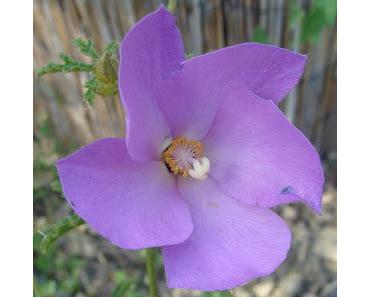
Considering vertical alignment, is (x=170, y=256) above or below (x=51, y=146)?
above

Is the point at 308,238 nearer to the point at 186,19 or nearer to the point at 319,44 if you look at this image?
the point at 319,44

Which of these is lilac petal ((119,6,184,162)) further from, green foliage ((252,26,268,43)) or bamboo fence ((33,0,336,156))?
green foliage ((252,26,268,43))

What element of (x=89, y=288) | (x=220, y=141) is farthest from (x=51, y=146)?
(x=220, y=141)

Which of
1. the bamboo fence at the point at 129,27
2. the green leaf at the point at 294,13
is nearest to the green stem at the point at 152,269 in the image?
the bamboo fence at the point at 129,27

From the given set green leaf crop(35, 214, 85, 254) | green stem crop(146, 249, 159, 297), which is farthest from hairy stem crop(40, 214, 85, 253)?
green stem crop(146, 249, 159, 297)

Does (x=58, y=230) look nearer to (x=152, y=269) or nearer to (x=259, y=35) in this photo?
(x=152, y=269)

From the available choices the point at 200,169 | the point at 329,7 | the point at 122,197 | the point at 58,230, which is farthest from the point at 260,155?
the point at 329,7
